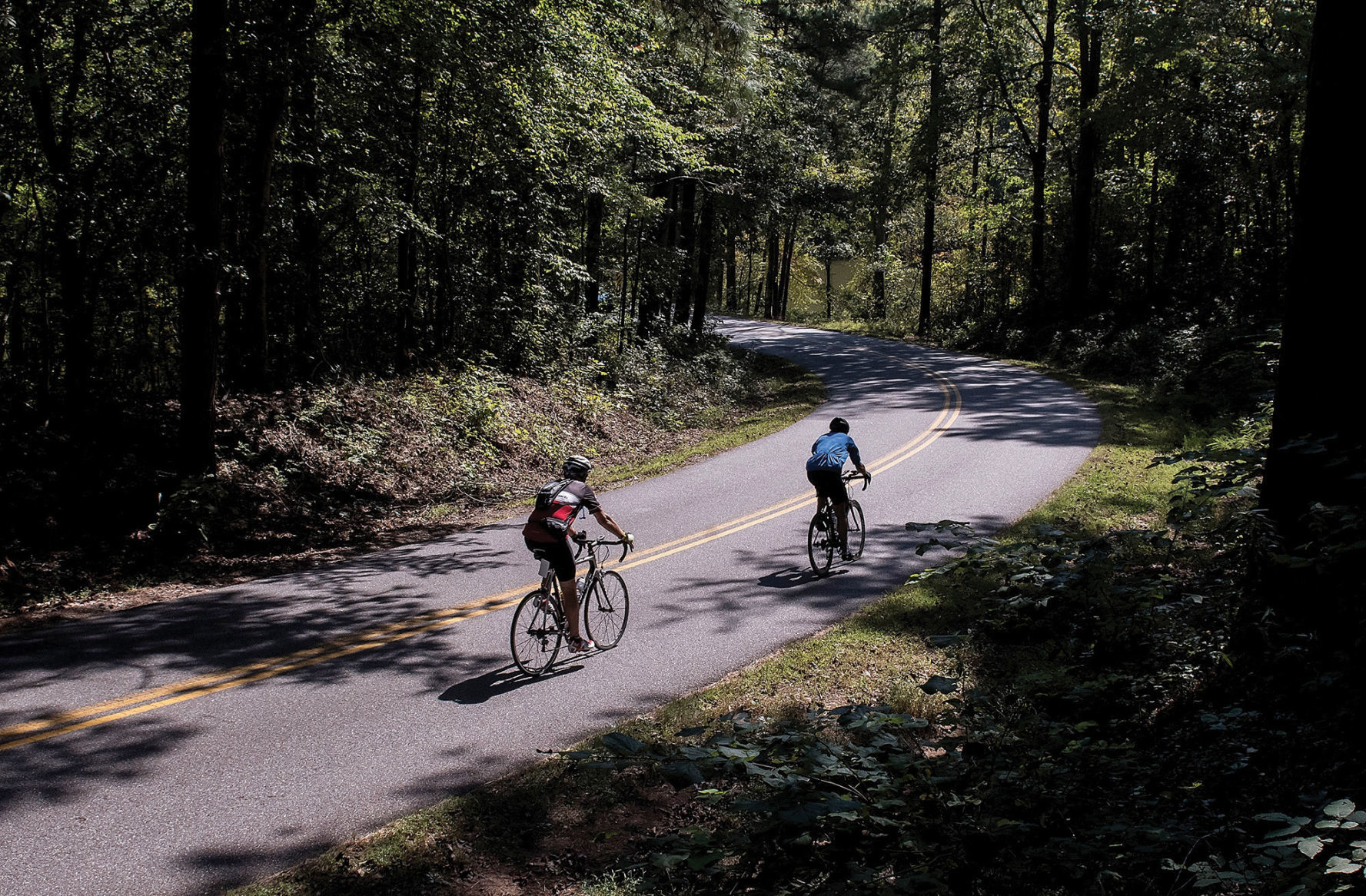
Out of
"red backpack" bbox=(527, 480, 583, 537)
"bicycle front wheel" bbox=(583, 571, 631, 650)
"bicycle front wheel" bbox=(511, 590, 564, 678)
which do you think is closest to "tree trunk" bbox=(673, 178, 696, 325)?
"bicycle front wheel" bbox=(583, 571, 631, 650)

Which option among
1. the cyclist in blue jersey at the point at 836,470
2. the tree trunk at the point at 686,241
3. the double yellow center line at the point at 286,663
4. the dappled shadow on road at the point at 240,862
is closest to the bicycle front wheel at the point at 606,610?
the double yellow center line at the point at 286,663

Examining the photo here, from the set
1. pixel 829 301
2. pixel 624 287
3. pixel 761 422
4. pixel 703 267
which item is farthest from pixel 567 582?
pixel 829 301

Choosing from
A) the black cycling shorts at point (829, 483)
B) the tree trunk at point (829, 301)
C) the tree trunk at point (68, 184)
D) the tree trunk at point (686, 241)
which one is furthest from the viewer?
the tree trunk at point (829, 301)

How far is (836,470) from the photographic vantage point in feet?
34.6

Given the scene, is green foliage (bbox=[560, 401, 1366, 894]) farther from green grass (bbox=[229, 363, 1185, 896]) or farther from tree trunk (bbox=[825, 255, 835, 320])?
tree trunk (bbox=[825, 255, 835, 320])

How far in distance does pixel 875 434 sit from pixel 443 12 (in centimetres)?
1130

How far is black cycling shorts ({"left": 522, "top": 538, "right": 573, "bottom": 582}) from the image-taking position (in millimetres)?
8008

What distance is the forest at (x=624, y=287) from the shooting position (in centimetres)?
504

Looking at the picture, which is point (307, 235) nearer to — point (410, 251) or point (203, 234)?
point (410, 251)

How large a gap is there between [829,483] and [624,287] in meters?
16.4

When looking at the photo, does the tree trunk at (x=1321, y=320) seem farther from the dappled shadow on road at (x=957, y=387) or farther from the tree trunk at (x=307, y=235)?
the tree trunk at (x=307, y=235)

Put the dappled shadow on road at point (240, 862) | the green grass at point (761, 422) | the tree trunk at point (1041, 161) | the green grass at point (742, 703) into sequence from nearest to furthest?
the dappled shadow on road at point (240, 862) < the green grass at point (742, 703) < the green grass at point (761, 422) < the tree trunk at point (1041, 161)

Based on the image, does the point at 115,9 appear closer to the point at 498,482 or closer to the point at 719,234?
the point at 498,482

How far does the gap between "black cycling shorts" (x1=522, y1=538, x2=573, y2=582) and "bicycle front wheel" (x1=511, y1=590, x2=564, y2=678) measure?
10.8 inches
